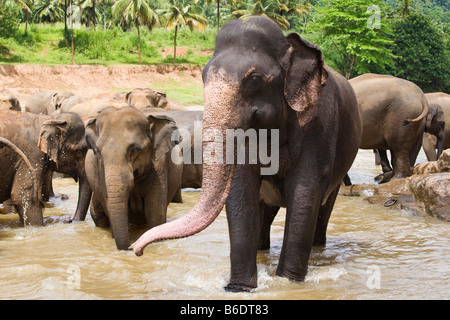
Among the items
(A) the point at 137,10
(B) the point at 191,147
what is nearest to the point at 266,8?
(A) the point at 137,10

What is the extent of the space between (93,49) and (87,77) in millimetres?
6222

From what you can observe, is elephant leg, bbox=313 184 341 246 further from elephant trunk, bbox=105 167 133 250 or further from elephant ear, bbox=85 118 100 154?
elephant ear, bbox=85 118 100 154

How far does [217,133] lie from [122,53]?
41.5 meters

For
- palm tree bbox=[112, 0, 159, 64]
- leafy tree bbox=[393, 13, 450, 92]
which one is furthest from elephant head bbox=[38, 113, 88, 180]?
palm tree bbox=[112, 0, 159, 64]

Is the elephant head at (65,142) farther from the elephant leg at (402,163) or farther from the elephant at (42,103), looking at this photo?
the elephant at (42,103)

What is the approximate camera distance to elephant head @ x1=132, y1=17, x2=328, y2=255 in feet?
13.0

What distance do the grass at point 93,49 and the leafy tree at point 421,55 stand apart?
1364 centimetres

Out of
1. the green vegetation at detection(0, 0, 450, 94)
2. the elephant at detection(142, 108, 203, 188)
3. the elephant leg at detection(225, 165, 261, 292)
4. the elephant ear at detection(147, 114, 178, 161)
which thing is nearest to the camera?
Result: the elephant leg at detection(225, 165, 261, 292)

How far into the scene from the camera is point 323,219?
6.22m

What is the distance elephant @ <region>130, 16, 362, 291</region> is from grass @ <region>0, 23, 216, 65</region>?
122ft

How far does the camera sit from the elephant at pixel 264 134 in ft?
13.2

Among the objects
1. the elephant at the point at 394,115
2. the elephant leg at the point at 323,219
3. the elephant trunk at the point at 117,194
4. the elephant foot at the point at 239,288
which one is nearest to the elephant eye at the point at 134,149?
the elephant trunk at the point at 117,194
